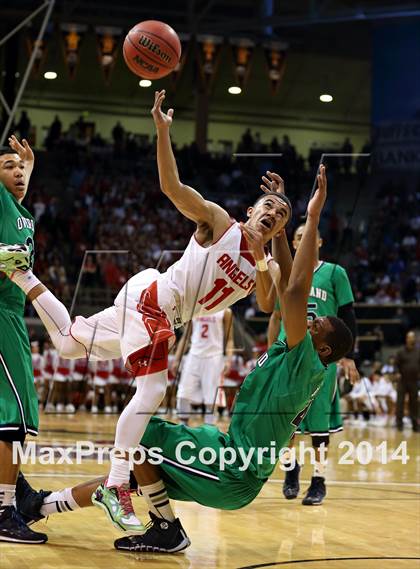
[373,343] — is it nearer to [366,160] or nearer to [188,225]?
[188,225]

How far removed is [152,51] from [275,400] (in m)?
2.49

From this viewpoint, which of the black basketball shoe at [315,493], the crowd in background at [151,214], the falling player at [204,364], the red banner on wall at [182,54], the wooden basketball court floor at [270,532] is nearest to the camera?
the wooden basketball court floor at [270,532]

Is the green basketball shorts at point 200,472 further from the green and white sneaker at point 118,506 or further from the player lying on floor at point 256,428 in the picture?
the green and white sneaker at point 118,506

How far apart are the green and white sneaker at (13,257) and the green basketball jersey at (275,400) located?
140cm

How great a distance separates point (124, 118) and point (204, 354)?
21279mm

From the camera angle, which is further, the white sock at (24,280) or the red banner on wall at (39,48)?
the red banner on wall at (39,48)

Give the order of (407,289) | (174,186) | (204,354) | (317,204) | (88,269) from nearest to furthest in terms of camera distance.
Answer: (317,204) < (174,186) < (204,354) < (88,269) < (407,289)

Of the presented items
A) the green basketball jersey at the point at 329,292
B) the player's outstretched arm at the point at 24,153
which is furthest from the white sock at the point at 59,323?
the green basketball jersey at the point at 329,292

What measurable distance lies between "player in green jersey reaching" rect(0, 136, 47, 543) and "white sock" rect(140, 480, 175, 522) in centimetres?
67

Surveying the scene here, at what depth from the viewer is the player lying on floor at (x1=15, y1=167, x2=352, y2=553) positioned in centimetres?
480

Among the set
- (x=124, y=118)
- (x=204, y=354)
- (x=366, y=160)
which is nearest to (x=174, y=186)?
(x=366, y=160)

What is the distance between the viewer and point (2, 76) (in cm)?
Answer: 2973

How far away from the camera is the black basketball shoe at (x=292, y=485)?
7.55 m

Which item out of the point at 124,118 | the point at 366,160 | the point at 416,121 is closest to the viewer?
the point at 366,160
